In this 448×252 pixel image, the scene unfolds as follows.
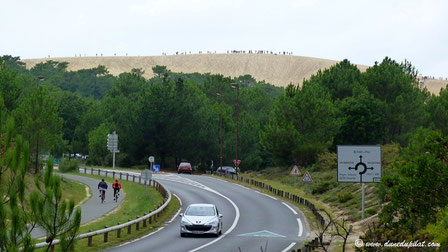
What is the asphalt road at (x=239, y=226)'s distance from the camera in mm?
25062

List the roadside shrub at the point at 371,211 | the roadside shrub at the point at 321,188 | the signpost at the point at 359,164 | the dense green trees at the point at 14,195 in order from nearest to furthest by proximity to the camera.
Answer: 1. the dense green trees at the point at 14,195
2. the signpost at the point at 359,164
3. the roadside shrub at the point at 371,211
4. the roadside shrub at the point at 321,188

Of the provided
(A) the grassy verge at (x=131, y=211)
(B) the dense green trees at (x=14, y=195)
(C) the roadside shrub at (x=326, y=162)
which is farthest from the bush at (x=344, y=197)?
(B) the dense green trees at (x=14, y=195)

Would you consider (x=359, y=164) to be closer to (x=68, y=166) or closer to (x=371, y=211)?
(x=371, y=211)

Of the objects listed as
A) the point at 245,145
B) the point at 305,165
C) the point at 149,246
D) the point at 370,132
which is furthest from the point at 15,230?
the point at 245,145

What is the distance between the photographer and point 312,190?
53.8 metres

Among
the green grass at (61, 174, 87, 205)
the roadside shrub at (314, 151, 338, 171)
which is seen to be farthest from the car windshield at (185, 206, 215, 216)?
the roadside shrub at (314, 151, 338, 171)

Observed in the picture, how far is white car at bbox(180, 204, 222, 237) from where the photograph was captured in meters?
27.9

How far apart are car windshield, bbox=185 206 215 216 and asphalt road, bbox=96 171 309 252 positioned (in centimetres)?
110

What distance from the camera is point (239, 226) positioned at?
32469 millimetres

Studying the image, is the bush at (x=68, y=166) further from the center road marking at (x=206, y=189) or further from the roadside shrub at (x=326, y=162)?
the roadside shrub at (x=326, y=162)

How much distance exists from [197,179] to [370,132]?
72.6 feet

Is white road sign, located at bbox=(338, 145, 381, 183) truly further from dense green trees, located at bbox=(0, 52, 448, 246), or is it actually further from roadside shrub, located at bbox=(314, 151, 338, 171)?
roadside shrub, located at bbox=(314, 151, 338, 171)

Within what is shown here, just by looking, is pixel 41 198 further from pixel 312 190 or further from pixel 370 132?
pixel 370 132

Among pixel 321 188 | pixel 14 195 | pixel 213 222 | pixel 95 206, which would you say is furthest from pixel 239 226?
pixel 14 195
